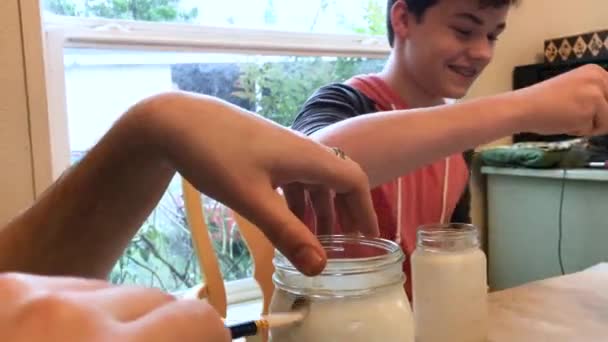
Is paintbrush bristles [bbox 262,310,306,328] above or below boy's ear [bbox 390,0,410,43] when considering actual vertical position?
below

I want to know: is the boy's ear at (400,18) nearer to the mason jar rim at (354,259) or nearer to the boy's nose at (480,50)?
the boy's nose at (480,50)

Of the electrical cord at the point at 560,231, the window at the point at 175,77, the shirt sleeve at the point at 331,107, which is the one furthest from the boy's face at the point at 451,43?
the electrical cord at the point at 560,231

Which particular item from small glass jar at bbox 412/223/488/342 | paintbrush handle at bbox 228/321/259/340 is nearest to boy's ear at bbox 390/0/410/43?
small glass jar at bbox 412/223/488/342

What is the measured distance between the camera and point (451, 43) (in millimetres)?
1136

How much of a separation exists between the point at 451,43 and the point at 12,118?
854 millimetres

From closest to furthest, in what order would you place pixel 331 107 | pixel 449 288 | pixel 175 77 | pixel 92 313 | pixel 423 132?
pixel 92 313, pixel 449 288, pixel 423 132, pixel 331 107, pixel 175 77

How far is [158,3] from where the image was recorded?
153 centimetres

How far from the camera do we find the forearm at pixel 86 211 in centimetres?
47

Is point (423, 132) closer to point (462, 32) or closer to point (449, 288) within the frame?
point (449, 288)

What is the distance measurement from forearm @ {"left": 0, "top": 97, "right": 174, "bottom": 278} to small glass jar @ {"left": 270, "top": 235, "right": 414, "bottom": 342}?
0.47 ft

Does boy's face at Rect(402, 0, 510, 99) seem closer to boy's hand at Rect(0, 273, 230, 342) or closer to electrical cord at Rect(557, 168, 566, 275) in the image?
electrical cord at Rect(557, 168, 566, 275)

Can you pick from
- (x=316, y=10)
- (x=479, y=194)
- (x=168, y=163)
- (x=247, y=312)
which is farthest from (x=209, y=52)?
(x=168, y=163)

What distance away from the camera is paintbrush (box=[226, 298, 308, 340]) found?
1.20 ft

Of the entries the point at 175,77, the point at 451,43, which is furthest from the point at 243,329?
the point at 175,77
